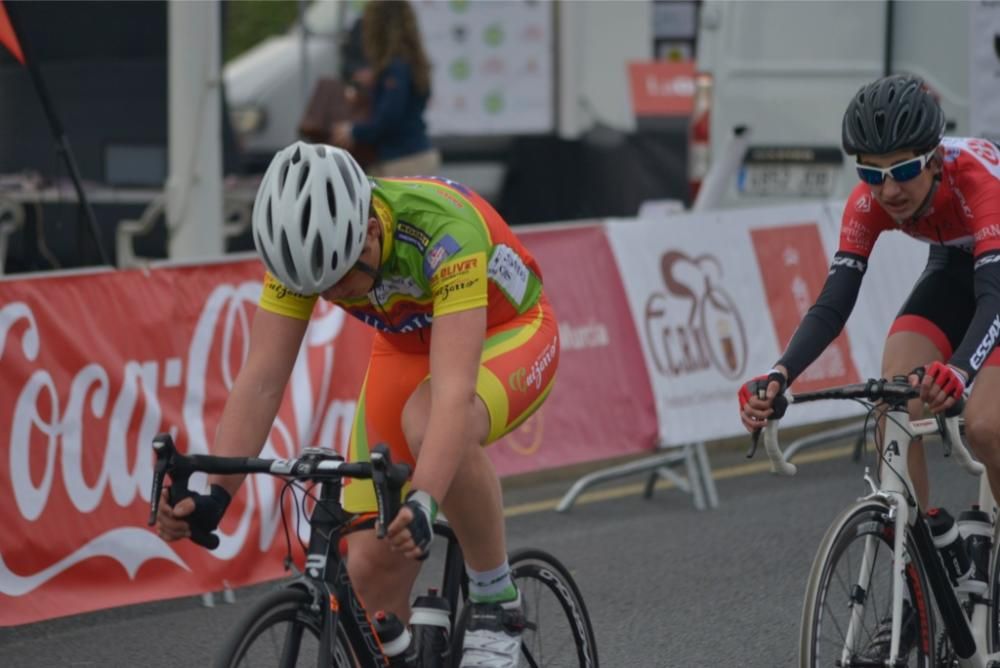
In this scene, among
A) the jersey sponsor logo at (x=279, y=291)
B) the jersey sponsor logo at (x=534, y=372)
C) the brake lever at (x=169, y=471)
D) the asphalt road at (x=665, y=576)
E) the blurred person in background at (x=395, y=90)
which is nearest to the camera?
the brake lever at (x=169, y=471)

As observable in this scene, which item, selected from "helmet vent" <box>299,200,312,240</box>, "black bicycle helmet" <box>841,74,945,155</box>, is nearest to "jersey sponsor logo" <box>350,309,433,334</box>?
"helmet vent" <box>299,200,312,240</box>

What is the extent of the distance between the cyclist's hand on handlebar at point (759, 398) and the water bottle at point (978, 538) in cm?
89

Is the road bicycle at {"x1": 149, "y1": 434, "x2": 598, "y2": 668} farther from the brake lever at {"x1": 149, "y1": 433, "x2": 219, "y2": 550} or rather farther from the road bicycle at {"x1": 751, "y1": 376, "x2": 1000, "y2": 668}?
the road bicycle at {"x1": 751, "y1": 376, "x2": 1000, "y2": 668}

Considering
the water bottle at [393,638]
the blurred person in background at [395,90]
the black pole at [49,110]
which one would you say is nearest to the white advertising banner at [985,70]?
the blurred person in background at [395,90]

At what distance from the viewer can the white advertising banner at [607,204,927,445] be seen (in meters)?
9.35

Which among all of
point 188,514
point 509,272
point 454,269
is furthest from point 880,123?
point 188,514

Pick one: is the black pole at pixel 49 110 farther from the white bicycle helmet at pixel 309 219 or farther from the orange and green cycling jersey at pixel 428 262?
the white bicycle helmet at pixel 309 219

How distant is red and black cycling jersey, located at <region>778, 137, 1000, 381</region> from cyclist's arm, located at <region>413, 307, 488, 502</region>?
44.3 inches

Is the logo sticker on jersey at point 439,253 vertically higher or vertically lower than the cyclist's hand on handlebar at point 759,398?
higher

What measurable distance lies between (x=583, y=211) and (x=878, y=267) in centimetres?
596

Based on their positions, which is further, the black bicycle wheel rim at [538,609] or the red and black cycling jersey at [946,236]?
the red and black cycling jersey at [946,236]

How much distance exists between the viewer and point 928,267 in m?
5.79

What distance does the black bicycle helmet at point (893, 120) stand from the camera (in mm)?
5133

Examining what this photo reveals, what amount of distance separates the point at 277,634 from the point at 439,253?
100cm
